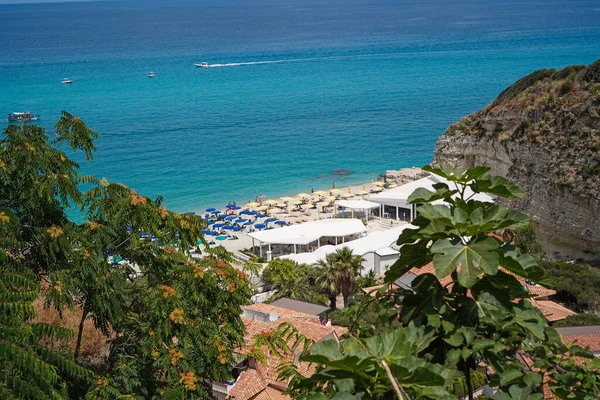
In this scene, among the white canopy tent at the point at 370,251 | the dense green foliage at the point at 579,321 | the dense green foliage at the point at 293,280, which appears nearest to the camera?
the dense green foliage at the point at 579,321

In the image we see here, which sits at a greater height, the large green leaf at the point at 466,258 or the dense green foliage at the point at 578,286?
the large green leaf at the point at 466,258

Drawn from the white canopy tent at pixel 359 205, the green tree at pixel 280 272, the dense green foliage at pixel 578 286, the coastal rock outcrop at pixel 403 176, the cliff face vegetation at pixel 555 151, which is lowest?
the dense green foliage at pixel 578 286

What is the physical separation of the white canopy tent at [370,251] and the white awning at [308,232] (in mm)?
2090

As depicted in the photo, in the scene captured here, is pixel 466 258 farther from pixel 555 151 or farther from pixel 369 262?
pixel 555 151

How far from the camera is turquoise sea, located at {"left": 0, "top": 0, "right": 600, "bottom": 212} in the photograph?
61375mm

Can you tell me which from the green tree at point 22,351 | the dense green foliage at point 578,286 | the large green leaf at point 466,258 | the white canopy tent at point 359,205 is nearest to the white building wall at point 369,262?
the dense green foliage at point 578,286

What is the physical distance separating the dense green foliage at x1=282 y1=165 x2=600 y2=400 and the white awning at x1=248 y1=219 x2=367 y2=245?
31.4 meters

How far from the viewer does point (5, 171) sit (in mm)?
9172

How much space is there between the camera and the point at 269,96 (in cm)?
9794

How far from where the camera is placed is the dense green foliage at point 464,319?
2.96 metres

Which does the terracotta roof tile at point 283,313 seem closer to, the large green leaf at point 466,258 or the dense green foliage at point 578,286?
the dense green foliage at point 578,286

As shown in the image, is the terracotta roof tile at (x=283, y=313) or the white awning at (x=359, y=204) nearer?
the terracotta roof tile at (x=283, y=313)

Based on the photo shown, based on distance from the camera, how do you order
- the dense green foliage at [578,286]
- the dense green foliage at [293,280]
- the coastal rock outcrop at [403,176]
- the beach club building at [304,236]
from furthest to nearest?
the coastal rock outcrop at [403,176] < the beach club building at [304,236] < the dense green foliage at [293,280] < the dense green foliage at [578,286]

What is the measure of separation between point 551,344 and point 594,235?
29977 mm
